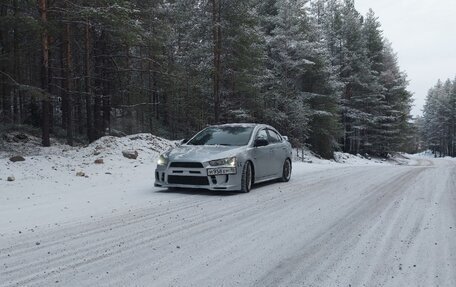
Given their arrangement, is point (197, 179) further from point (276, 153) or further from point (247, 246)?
point (247, 246)

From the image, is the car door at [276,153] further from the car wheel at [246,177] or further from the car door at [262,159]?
the car wheel at [246,177]

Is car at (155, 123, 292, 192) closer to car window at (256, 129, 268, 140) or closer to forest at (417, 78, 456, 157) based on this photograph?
car window at (256, 129, 268, 140)

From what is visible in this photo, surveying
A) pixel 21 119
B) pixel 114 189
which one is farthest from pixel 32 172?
pixel 21 119

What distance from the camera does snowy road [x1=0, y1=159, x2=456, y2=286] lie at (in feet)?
13.2

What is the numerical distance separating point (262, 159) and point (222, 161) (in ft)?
5.43

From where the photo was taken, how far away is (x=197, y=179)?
9.05m

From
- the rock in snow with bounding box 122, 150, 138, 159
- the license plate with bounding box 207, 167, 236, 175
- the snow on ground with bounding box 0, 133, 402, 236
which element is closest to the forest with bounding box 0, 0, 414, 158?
the snow on ground with bounding box 0, 133, 402, 236

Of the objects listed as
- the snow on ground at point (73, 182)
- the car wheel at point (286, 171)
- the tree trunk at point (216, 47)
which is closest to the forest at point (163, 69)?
the tree trunk at point (216, 47)

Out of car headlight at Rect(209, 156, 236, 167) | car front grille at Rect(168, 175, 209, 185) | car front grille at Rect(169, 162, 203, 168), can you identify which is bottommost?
car front grille at Rect(168, 175, 209, 185)

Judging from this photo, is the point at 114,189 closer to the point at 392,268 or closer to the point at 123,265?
the point at 123,265

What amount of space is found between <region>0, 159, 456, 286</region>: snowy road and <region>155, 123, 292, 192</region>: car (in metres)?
0.64

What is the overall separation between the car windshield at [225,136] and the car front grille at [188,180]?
1405 mm

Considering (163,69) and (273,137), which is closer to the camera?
(273,137)

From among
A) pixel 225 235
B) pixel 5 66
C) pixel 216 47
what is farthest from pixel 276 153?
pixel 5 66
